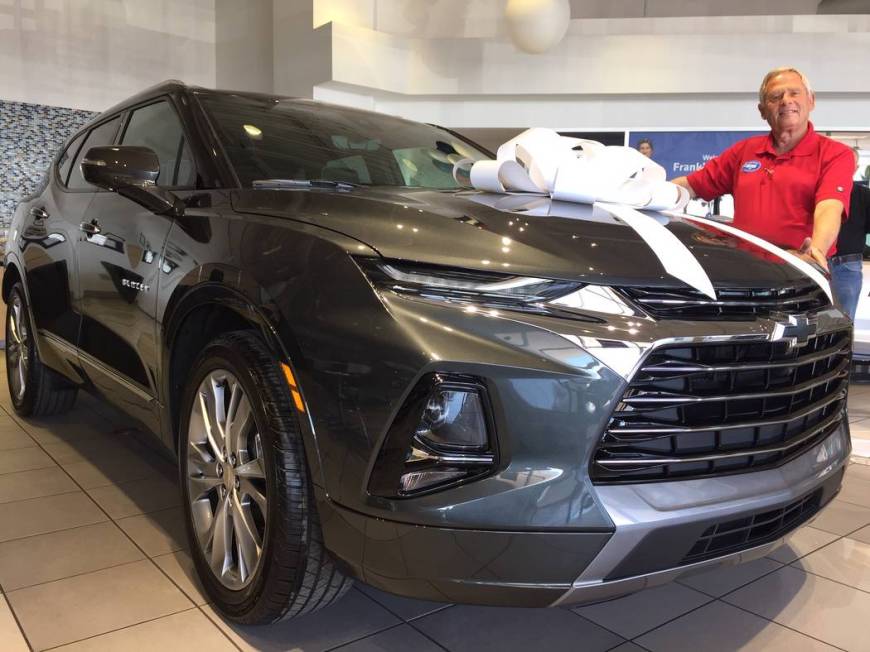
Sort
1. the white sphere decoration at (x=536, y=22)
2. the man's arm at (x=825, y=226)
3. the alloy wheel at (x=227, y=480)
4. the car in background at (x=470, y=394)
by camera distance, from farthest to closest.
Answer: the white sphere decoration at (x=536, y=22) → the man's arm at (x=825, y=226) → the alloy wheel at (x=227, y=480) → the car in background at (x=470, y=394)

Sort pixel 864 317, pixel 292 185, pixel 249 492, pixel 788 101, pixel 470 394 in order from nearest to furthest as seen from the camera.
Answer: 1. pixel 470 394
2. pixel 249 492
3. pixel 292 185
4. pixel 788 101
5. pixel 864 317

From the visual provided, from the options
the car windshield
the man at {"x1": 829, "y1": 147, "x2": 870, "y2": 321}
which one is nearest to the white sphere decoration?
the man at {"x1": 829, "y1": 147, "x2": 870, "y2": 321}

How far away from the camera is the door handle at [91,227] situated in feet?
7.51

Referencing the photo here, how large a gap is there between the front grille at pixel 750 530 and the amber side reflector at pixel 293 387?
2.46 feet

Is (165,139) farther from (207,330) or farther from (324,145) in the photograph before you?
(207,330)

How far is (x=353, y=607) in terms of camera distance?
180 cm

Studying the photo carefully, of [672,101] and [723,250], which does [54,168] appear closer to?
[723,250]

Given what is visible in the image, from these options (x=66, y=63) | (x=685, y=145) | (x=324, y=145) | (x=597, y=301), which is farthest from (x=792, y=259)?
(x=66, y=63)

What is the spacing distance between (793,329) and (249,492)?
1.13 metres

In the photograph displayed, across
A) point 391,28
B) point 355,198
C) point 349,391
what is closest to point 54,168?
point 355,198

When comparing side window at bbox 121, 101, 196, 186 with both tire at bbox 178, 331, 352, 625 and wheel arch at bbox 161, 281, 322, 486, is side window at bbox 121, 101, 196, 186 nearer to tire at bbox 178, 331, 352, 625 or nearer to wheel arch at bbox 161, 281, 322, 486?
wheel arch at bbox 161, 281, 322, 486

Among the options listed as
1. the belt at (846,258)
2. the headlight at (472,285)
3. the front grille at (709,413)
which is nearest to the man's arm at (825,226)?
the front grille at (709,413)

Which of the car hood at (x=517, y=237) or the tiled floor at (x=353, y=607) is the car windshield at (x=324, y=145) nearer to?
the car hood at (x=517, y=237)

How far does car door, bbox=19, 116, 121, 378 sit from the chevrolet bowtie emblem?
2.06m
